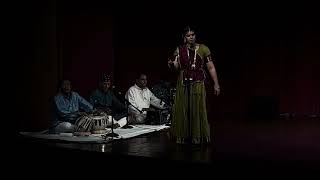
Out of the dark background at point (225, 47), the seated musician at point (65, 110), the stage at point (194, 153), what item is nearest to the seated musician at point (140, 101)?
the dark background at point (225, 47)

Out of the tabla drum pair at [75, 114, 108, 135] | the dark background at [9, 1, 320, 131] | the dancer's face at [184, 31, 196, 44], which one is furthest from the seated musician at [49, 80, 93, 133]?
the dancer's face at [184, 31, 196, 44]

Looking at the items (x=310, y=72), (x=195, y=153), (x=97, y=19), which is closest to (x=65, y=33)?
(x=97, y=19)

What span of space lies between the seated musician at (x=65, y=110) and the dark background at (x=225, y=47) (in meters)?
1.26

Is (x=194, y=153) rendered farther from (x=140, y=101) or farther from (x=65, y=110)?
(x=140, y=101)

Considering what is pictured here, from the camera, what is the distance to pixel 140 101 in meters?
8.45

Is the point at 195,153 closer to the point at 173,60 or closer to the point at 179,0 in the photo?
the point at 173,60

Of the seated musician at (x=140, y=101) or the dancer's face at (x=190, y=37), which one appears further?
the seated musician at (x=140, y=101)

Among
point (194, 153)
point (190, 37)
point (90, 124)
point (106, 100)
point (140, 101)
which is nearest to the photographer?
point (194, 153)

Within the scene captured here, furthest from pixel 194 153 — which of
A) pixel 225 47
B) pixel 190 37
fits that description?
pixel 225 47

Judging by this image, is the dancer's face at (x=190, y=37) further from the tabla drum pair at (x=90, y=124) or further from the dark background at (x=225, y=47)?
the dark background at (x=225, y=47)

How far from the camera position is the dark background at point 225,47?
849 cm

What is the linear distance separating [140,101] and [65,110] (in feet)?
6.54

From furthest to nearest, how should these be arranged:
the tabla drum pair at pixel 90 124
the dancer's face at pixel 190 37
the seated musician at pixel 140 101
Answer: the seated musician at pixel 140 101
the tabla drum pair at pixel 90 124
the dancer's face at pixel 190 37

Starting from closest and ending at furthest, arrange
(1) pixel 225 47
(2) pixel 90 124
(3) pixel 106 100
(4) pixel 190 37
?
(4) pixel 190 37
(2) pixel 90 124
(3) pixel 106 100
(1) pixel 225 47
